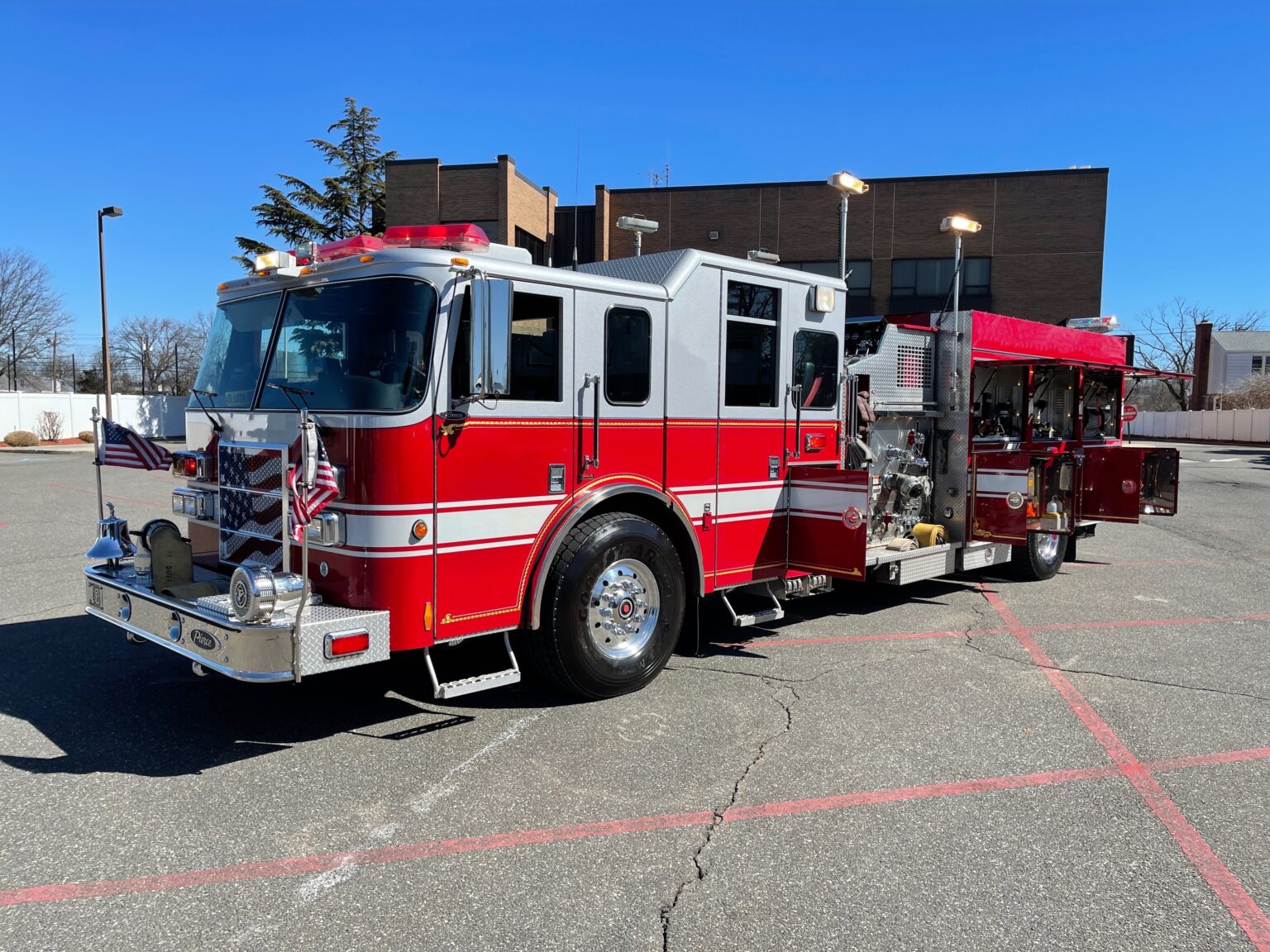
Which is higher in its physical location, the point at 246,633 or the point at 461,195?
the point at 461,195

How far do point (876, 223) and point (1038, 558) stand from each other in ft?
86.6

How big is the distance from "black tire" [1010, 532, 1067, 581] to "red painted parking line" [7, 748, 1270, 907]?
4.69m

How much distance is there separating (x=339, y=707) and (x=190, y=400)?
2.12 meters

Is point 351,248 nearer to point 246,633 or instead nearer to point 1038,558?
point 246,633

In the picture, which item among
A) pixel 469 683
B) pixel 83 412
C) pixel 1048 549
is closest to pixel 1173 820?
pixel 469 683

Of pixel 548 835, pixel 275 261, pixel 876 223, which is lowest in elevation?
pixel 548 835

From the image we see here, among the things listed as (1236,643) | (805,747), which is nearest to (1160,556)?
(1236,643)

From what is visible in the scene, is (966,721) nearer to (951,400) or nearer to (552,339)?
(552,339)

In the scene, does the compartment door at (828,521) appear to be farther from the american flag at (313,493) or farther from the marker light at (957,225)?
the american flag at (313,493)

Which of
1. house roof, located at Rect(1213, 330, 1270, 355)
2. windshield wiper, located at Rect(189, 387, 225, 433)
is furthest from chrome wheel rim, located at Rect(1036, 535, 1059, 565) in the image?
house roof, located at Rect(1213, 330, 1270, 355)

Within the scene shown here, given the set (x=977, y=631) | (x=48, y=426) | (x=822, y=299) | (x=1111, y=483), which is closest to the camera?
(x=822, y=299)

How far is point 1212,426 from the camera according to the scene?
4878 cm

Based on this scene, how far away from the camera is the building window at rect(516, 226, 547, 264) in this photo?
1334 inches

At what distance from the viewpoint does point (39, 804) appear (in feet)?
13.1
